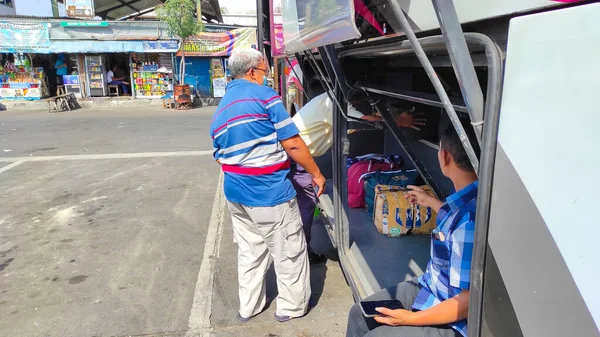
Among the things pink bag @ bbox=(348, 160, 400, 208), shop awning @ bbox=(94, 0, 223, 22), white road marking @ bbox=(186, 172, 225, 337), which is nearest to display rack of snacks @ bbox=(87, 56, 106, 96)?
shop awning @ bbox=(94, 0, 223, 22)

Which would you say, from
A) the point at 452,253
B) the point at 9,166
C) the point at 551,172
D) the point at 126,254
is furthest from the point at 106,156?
the point at 551,172

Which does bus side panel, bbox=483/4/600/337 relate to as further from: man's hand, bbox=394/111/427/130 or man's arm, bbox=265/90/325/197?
man's hand, bbox=394/111/427/130

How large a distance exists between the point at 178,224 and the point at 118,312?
182 centimetres

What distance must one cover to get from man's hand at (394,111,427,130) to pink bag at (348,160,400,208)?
1.17 meters

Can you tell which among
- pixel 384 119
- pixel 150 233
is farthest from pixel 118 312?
pixel 384 119

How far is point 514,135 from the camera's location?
3.42 feet

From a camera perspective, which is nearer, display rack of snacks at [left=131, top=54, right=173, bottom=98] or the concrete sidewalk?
the concrete sidewalk

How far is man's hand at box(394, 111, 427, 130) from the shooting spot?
3.11 m

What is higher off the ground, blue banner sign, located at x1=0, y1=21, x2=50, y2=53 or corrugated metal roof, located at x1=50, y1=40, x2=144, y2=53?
blue banner sign, located at x1=0, y1=21, x2=50, y2=53

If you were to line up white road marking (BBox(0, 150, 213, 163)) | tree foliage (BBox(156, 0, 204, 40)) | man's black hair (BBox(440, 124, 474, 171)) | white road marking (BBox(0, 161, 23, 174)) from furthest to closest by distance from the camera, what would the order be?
tree foliage (BBox(156, 0, 204, 40))
white road marking (BBox(0, 150, 213, 163))
white road marking (BBox(0, 161, 23, 174))
man's black hair (BBox(440, 124, 474, 171))

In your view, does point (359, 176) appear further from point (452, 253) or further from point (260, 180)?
point (452, 253)

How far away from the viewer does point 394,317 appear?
1767 mm

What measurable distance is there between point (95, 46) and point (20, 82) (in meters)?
4.00

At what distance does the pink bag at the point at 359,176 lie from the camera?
4312 millimetres
